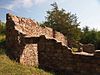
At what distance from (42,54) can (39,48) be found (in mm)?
443

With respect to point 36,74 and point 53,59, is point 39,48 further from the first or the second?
→ point 36,74

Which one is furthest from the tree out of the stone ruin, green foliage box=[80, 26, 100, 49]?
the stone ruin

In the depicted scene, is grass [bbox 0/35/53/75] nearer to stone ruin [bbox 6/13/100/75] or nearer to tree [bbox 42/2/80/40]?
stone ruin [bbox 6/13/100/75]

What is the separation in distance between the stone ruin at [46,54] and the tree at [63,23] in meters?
16.8

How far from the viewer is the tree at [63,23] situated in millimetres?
33625

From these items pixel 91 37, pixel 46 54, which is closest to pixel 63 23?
pixel 91 37

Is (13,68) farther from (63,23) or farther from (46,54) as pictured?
(63,23)

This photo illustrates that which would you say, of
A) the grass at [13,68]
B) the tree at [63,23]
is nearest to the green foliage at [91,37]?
the tree at [63,23]

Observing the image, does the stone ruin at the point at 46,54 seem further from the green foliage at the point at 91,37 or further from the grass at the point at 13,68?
the green foliage at the point at 91,37

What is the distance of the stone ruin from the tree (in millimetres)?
16812

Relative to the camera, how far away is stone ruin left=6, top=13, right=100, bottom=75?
14797mm

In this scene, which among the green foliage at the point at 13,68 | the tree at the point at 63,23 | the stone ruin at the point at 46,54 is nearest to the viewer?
the green foliage at the point at 13,68

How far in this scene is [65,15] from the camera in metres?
35.5

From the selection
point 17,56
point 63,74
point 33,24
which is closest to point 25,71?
point 17,56
